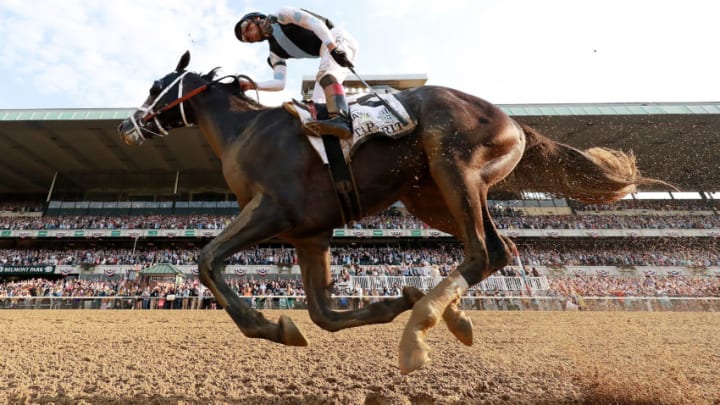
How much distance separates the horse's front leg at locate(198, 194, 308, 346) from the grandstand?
56.6 ft

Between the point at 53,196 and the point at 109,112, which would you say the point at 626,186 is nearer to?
the point at 109,112

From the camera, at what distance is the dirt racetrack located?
301cm

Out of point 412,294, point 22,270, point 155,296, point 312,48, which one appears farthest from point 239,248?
point 22,270

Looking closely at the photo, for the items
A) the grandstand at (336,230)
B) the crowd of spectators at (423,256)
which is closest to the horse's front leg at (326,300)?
the grandstand at (336,230)

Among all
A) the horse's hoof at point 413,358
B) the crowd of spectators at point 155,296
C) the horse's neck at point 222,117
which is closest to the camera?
the horse's hoof at point 413,358

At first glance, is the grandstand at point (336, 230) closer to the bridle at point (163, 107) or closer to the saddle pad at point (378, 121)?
the bridle at point (163, 107)

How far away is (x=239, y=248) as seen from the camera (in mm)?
2924

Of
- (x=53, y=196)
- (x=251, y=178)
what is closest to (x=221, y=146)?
(x=251, y=178)

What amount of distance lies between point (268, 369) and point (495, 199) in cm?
3277

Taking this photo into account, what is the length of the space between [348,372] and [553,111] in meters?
26.9

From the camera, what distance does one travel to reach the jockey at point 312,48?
3.30 meters

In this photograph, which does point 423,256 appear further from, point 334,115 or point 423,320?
point 423,320

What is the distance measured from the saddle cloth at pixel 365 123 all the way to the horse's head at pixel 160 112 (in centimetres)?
120

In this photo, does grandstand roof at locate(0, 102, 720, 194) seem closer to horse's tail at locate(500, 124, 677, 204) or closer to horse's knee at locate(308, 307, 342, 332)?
horse's tail at locate(500, 124, 677, 204)
